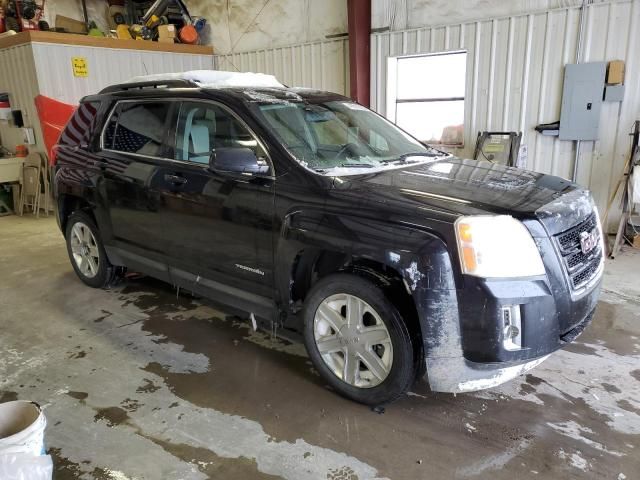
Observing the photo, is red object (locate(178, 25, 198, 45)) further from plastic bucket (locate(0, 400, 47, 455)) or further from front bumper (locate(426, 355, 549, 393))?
front bumper (locate(426, 355, 549, 393))

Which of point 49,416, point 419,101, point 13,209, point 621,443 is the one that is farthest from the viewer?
point 13,209

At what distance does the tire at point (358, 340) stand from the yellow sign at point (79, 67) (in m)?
6.78

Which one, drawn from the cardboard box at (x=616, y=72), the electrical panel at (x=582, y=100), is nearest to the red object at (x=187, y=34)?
the electrical panel at (x=582, y=100)

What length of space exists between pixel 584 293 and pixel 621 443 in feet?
2.32

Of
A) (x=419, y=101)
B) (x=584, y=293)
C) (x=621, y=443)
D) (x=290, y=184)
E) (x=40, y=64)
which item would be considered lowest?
(x=621, y=443)

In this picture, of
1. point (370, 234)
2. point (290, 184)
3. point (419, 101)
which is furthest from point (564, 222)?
point (419, 101)

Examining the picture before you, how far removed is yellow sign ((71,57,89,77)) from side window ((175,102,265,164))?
540 cm

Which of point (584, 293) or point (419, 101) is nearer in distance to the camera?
point (584, 293)

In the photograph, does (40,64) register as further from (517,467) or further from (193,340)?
(517,467)

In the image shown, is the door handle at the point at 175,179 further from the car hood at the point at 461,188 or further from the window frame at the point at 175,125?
the car hood at the point at 461,188

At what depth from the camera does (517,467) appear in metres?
2.14

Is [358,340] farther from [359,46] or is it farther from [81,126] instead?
[359,46]

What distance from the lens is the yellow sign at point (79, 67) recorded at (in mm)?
7488

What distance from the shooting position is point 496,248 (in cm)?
211
